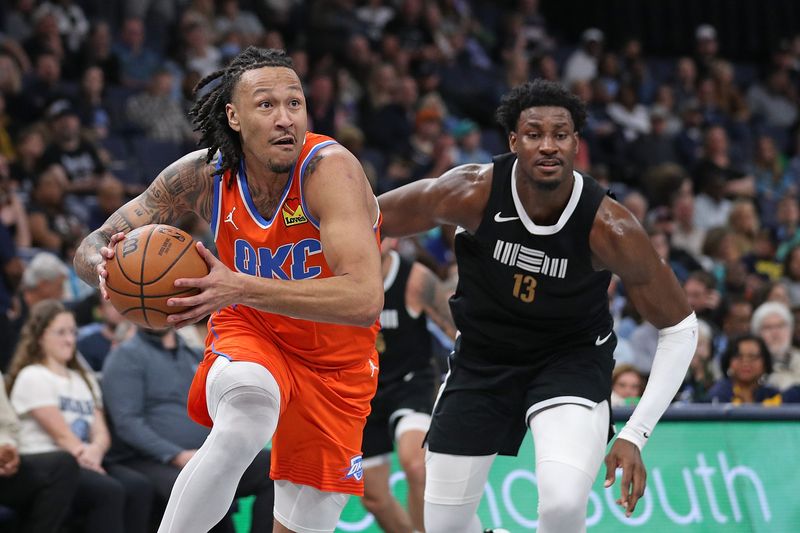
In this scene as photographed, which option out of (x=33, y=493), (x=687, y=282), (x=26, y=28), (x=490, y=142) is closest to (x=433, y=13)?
(x=490, y=142)

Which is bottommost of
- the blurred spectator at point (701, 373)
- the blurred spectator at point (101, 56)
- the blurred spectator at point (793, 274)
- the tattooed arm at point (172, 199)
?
the blurred spectator at point (701, 373)

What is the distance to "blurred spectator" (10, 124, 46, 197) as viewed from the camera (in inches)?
358

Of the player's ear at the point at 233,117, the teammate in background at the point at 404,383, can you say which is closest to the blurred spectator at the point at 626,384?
the teammate in background at the point at 404,383

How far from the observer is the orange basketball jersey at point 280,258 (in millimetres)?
4047

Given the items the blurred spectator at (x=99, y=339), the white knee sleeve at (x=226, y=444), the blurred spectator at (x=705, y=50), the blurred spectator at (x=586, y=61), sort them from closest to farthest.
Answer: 1. the white knee sleeve at (x=226, y=444)
2. the blurred spectator at (x=99, y=339)
3. the blurred spectator at (x=586, y=61)
4. the blurred spectator at (x=705, y=50)

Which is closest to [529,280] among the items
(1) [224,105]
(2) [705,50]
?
(1) [224,105]

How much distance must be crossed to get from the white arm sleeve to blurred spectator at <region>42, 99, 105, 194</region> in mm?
5957

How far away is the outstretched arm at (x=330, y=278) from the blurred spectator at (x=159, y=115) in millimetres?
6567

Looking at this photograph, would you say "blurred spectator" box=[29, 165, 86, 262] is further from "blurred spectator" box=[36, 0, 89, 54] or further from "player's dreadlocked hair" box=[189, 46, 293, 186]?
"player's dreadlocked hair" box=[189, 46, 293, 186]

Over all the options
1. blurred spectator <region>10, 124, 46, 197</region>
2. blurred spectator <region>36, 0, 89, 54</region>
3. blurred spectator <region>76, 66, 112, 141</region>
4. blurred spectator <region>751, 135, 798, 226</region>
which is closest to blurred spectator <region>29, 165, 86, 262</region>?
blurred spectator <region>10, 124, 46, 197</region>

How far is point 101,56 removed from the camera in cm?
1060

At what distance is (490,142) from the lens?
1258 cm

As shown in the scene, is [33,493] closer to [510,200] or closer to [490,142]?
[510,200]

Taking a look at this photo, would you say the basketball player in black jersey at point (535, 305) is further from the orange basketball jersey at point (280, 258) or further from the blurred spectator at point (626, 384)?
the blurred spectator at point (626, 384)
